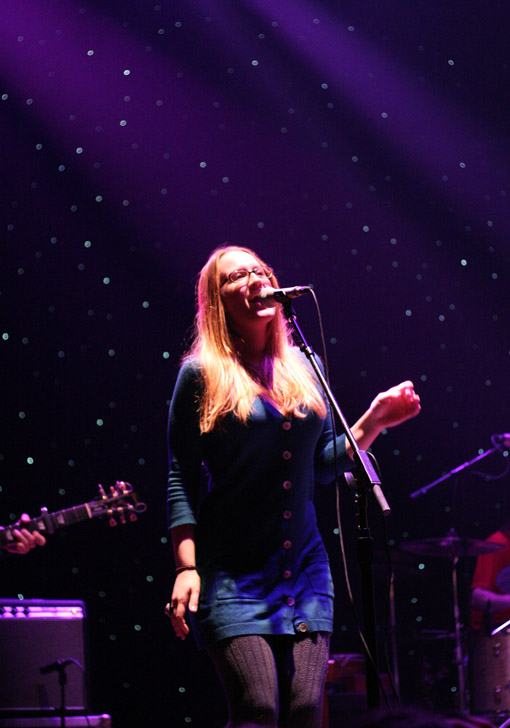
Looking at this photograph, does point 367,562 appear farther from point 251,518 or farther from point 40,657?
point 40,657

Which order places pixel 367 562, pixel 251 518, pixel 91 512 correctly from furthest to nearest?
pixel 91 512, pixel 251 518, pixel 367 562

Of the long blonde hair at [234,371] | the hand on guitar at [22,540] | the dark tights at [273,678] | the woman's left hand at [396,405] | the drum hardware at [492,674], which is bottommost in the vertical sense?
the drum hardware at [492,674]

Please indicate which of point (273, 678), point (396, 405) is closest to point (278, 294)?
point (396, 405)

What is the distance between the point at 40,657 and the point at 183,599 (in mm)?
1830

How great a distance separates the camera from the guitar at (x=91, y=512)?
3.87 meters

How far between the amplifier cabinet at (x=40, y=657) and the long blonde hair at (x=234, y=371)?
1779 millimetres

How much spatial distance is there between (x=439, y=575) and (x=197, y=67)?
3.66m

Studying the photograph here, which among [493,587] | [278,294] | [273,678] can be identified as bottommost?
[493,587]

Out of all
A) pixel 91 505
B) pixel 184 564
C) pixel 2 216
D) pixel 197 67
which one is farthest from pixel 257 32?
pixel 184 564

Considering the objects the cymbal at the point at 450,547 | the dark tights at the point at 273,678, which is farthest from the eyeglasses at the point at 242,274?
the cymbal at the point at 450,547

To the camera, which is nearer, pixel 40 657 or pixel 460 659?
pixel 40 657

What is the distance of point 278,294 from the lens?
2477mm

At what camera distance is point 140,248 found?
17.0 feet

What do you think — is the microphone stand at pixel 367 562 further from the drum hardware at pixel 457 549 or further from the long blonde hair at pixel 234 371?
the drum hardware at pixel 457 549
